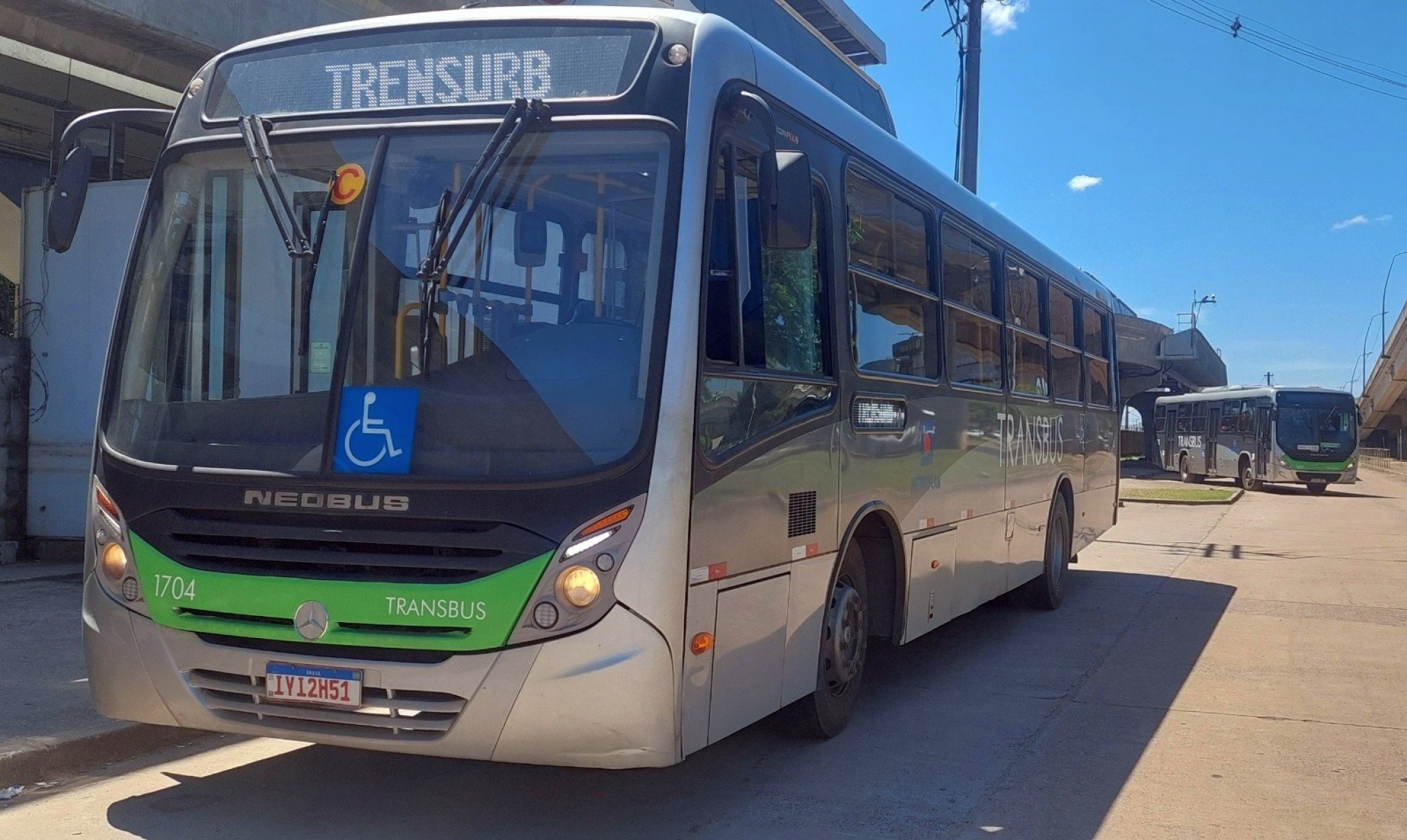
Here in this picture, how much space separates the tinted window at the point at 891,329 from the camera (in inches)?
266

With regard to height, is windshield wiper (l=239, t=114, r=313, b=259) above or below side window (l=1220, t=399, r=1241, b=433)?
below

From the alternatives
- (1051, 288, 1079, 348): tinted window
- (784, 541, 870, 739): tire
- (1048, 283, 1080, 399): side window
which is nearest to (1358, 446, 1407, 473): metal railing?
(1048, 283, 1080, 399): side window

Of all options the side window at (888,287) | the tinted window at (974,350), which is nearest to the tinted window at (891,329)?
the side window at (888,287)

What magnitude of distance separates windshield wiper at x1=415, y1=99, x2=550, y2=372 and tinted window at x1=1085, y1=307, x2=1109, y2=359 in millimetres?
9398

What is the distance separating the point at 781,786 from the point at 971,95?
51.1 feet

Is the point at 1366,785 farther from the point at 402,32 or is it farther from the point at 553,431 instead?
the point at 402,32

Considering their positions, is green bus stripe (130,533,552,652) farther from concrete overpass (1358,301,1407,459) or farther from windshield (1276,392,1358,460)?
concrete overpass (1358,301,1407,459)

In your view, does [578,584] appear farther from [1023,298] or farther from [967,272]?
[1023,298]

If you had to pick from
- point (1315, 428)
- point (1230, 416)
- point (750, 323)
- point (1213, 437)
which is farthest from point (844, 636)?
point (1213, 437)

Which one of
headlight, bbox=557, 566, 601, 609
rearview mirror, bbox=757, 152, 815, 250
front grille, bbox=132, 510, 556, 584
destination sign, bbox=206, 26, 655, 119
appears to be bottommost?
headlight, bbox=557, 566, 601, 609

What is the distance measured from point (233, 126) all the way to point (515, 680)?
8.53ft

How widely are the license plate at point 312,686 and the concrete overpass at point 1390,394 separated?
151 ft

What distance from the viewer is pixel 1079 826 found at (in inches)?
211

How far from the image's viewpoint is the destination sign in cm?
514
